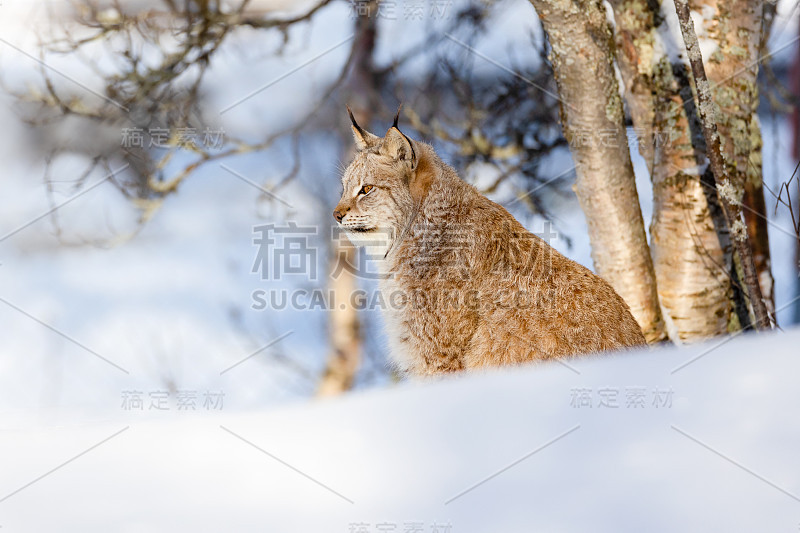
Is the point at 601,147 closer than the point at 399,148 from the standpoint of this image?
No

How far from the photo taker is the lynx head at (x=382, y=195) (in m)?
4.04

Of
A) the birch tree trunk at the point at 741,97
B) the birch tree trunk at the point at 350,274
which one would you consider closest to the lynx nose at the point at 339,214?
the birch tree trunk at the point at 350,274

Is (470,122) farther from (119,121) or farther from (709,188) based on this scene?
(119,121)

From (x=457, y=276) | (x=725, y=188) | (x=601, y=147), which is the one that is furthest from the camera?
(x=601, y=147)

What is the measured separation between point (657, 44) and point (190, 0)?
3.43 m

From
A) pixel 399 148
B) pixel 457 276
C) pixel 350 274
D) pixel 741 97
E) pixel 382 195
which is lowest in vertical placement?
pixel 350 274

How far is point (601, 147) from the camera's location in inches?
185

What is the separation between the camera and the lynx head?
4035mm

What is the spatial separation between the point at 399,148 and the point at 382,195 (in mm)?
279

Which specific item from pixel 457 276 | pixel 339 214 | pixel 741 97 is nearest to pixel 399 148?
pixel 339 214

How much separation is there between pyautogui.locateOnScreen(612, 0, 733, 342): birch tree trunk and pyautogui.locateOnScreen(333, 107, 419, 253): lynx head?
185 centimetres

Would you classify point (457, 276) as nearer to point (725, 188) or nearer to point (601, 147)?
point (601, 147)

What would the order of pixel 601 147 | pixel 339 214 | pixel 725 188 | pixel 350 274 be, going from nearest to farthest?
pixel 339 214
pixel 725 188
pixel 601 147
pixel 350 274

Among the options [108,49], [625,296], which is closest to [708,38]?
[625,296]
